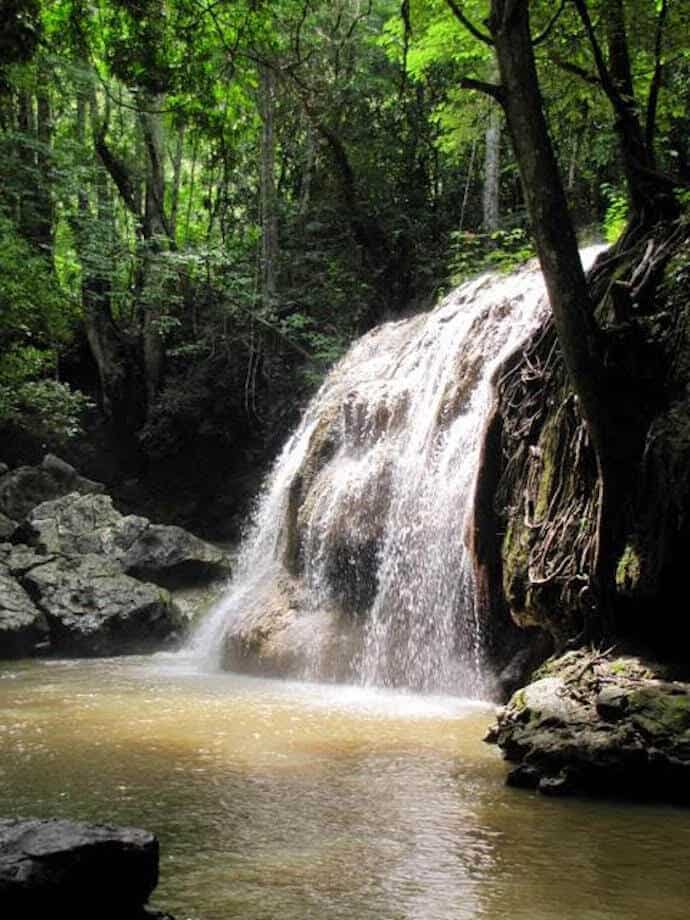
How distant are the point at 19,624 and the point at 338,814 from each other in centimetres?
785

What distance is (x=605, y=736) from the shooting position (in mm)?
5246

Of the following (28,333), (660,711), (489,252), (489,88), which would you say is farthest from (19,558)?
(660,711)

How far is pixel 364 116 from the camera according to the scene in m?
18.2

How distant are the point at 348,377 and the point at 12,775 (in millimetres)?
8998

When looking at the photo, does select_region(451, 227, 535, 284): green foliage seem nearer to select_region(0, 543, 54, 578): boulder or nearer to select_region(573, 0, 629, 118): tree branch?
select_region(573, 0, 629, 118): tree branch

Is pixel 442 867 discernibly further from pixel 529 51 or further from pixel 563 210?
pixel 529 51

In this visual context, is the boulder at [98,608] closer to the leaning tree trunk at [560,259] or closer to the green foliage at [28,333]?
the green foliage at [28,333]

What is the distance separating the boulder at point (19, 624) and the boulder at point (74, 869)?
8.82 m

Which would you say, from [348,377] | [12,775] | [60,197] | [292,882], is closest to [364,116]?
[60,197]

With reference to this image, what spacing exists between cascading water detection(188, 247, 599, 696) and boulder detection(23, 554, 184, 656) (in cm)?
68

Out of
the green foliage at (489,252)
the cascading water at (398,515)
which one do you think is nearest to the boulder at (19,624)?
the cascading water at (398,515)

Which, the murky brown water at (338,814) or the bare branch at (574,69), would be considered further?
the bare branch at (574,69)

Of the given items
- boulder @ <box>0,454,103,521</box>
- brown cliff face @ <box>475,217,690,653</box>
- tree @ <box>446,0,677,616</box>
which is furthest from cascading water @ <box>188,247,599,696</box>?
boulder @ <box>0,454,103,521</box>

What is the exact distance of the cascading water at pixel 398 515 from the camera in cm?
895
